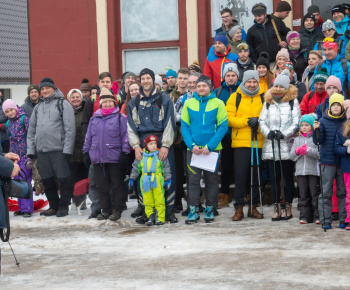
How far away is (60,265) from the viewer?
7.17 meters

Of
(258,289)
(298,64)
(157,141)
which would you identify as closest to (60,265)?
(258,289)

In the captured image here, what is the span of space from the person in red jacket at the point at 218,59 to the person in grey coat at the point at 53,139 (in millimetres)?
2287

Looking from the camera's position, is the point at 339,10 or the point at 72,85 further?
the point at 72,85

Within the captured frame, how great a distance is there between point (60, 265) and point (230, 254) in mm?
1751

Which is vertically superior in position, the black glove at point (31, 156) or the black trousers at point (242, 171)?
the black glove at point (31, 156)

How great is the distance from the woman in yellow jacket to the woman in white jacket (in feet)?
0.64

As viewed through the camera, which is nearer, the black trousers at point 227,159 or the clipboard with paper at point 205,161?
the clipboard with paper at point 205,161

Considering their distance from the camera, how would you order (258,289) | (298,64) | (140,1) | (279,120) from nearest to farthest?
1. (258,289)
2. (279,120)
3. (298,64)
4. (140,1)

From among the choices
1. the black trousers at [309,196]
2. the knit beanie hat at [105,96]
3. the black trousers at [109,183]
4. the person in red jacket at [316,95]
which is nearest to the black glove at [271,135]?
the black trousers at [309,196]

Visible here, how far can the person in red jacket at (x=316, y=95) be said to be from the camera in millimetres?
9297

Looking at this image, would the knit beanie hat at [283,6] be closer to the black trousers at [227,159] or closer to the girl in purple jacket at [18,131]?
the black trousers at [227,159]

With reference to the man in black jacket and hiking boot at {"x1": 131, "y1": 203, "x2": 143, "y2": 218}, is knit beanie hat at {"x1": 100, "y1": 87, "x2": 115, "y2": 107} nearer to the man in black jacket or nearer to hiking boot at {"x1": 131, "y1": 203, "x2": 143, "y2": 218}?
hiking boot at {"x1": 131, "y1": 203, "x2": 143, "y2": 218}

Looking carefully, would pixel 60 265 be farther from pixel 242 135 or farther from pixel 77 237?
pixel 242 135

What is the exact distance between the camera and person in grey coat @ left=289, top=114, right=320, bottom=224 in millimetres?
8875
